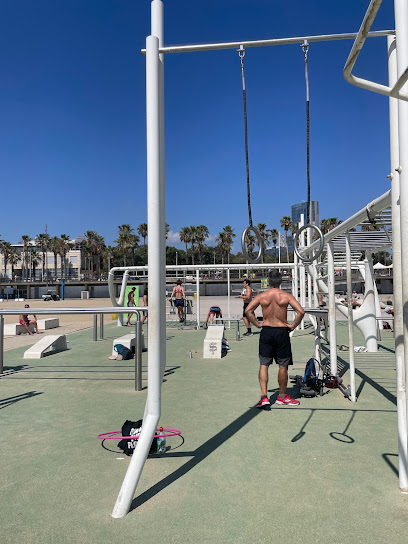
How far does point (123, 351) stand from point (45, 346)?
6.41 ft

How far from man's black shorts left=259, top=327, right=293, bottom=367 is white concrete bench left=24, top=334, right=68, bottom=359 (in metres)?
5.68

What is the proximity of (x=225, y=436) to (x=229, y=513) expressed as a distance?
54.1 inches

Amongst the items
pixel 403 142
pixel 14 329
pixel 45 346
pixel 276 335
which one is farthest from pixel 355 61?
pixel 14 329

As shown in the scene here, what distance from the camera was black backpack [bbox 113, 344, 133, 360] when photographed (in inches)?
322

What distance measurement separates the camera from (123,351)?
819cm

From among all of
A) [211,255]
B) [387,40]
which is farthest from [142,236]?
[387,40]

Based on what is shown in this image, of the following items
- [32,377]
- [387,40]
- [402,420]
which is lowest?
[32,377]

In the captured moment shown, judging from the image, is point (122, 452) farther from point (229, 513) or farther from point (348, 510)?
point (348, 510)

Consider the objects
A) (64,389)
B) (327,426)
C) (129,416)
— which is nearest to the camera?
(327,426)

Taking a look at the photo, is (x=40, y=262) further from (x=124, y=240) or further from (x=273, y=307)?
(x=273, y=307)

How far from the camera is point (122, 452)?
11.5 feet

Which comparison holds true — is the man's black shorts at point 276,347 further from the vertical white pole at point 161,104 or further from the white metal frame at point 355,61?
the white metal frame at point 355,61

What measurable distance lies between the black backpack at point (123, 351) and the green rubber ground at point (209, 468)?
2.06 m

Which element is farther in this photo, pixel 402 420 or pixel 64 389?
pixel 64 389
